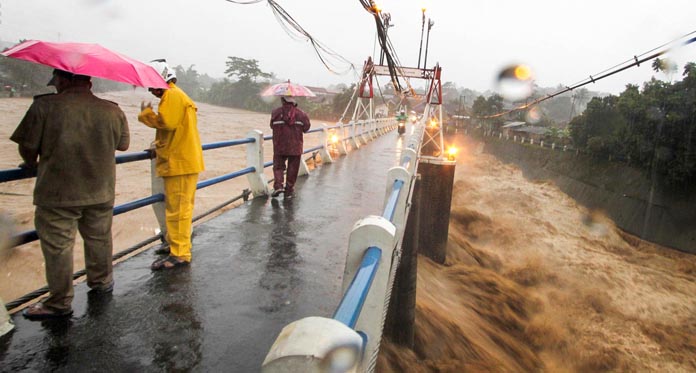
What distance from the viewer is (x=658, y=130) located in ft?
65.4

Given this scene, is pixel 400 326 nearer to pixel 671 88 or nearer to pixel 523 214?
pixel 523 214

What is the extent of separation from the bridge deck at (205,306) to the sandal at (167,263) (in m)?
0.09

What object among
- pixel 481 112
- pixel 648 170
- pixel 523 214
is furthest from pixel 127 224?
pixel 481 112

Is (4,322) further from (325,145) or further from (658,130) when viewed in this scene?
(658,130)

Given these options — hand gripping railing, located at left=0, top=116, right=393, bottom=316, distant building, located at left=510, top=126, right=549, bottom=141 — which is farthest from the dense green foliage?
hand gripping railing, located at left=0, top=116, right=393, bottom=316

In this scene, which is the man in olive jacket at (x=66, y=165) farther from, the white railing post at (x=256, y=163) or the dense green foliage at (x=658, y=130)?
the dense green foliage at (x=658, y=130)

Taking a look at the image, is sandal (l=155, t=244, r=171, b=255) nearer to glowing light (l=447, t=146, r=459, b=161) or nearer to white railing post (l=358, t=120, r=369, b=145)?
glowing light (l=447, t=146, r=459, b=161)

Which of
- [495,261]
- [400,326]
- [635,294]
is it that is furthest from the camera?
[635,294]

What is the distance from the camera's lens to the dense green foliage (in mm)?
18516

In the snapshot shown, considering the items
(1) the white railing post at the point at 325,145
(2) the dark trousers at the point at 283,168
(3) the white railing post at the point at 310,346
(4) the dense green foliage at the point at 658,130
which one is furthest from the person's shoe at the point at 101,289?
(4) the dense green foliage at the point at 658,130

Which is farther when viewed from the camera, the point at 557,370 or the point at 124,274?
the point at 557,370

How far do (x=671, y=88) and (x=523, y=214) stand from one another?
33.3ft

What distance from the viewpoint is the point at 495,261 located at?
12.7m

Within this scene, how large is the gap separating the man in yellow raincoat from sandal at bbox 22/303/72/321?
903 mm
